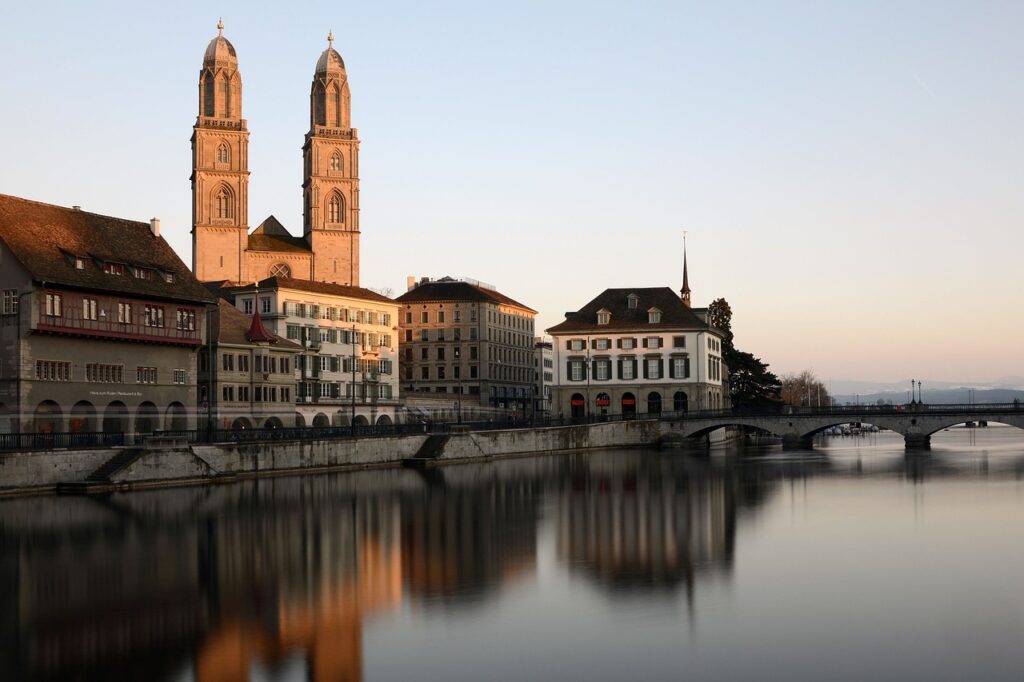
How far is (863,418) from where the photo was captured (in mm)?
93875

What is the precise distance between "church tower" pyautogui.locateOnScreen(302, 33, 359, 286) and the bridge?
41730 mm

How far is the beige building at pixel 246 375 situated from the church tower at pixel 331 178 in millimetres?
44605

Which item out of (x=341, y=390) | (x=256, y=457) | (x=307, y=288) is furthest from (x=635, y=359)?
(x=256, y=457)

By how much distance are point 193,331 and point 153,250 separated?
→ 5.22 metres

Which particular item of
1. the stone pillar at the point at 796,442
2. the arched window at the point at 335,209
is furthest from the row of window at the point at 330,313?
the stone pillar at the point at 796,442

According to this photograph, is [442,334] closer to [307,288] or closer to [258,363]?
[307,288]

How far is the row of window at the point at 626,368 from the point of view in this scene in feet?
351

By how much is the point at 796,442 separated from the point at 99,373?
68.2 metres

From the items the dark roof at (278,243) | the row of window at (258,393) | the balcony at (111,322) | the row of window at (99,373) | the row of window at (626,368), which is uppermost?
the dark roof at (278,243)

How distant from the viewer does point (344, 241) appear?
410ft

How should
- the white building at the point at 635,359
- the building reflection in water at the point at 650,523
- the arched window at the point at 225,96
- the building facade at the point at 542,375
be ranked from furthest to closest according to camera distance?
the building facade at the point at 542,375, the arched window at the point at 225,96, the white building at the point at 635,359, the building reflection in water at the point at 650,523

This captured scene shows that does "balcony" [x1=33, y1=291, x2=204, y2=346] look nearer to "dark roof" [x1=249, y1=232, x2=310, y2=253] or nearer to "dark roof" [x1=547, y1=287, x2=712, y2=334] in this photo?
"dark roof" [x1=547, y1=287, x2=712, y2=334]

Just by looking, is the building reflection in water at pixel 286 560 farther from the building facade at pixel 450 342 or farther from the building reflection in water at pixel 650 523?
the building facade at pixel 450 342

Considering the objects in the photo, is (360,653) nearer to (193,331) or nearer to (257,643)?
(257,643)
